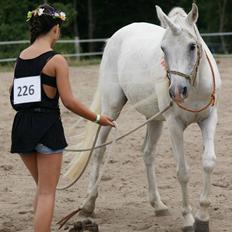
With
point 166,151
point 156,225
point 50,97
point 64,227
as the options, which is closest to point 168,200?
point 156,225

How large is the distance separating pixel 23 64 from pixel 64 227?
168 cm

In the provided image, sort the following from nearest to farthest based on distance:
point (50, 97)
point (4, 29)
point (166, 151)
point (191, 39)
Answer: point (50, 97), point (191, 39), point (166, 151), point (4, 29)

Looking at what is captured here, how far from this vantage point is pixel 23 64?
412cm

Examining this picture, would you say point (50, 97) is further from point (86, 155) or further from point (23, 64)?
point (86, 155)

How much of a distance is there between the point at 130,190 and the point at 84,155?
2.42 feet

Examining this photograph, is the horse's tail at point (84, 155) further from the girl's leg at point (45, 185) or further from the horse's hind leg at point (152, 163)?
the girl's leg at point (45, 185)

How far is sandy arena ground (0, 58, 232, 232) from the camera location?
5.42 m

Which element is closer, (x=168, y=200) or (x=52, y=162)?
(x=52, y=162)

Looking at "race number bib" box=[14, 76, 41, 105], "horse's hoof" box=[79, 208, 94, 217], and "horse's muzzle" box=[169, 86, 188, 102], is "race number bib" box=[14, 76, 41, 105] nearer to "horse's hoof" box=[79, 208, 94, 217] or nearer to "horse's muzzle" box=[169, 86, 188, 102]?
"horse's muzzle" box=[169, 86, 188, 102]

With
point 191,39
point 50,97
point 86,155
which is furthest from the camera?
point 86,155

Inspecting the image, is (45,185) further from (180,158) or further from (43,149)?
(180,158)

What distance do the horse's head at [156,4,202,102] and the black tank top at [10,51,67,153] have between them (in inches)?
32.9

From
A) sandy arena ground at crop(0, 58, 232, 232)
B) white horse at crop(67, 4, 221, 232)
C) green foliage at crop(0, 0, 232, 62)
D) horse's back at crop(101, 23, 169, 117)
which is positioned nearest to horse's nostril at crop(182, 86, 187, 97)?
white horse at crop(67, 4, 221, 232)

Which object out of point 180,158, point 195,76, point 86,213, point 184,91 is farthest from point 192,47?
point 86,213
